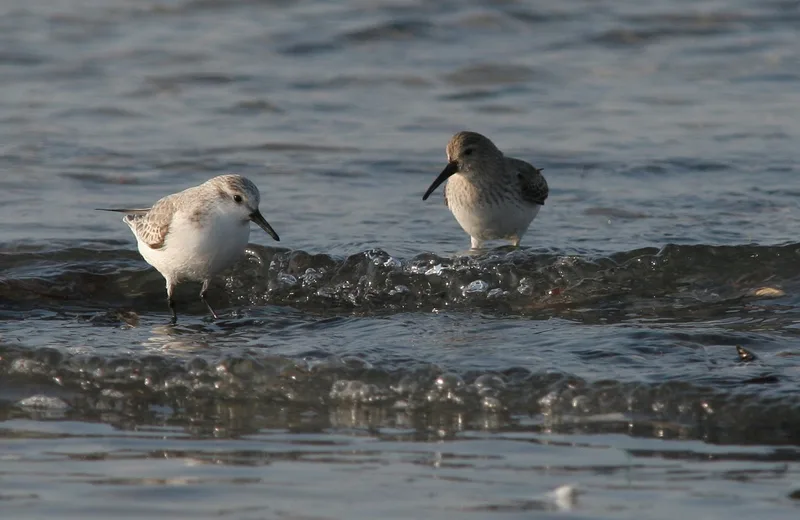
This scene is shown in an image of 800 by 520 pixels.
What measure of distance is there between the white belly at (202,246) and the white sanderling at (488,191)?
233cm

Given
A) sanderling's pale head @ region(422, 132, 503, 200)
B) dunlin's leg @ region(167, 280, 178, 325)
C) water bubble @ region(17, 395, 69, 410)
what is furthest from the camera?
sanderling's pale head @ region(422, 132, 503, 200)

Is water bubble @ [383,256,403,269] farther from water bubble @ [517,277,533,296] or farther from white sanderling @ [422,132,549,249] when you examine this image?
white sanderling @ [422,132,549,249]

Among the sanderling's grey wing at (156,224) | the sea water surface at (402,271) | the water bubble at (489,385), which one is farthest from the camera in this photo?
the sanderling's grey wing at (156,224)

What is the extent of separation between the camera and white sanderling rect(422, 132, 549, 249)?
10.1 metres

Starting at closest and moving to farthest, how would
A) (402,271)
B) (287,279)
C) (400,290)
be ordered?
(400,290) < (402,271) < (287,279)

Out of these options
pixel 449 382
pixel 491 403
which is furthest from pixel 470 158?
pixel 491 403

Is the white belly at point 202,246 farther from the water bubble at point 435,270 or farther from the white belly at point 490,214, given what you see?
the white belly at point 490,214

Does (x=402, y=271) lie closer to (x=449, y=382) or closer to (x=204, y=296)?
(x=204, y=296)

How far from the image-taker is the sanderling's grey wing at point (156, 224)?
820 centimetres

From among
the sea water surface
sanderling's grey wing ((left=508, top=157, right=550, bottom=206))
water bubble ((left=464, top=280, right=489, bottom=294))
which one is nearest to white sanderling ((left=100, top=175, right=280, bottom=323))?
the sea water surface

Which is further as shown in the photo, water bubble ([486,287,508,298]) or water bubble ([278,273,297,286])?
water bubble ([278,273,297,286])

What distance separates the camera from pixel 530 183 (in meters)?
10.4

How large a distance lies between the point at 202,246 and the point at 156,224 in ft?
1.47

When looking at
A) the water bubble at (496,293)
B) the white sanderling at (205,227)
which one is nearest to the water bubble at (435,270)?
Result: the water bubble at (496,293)
